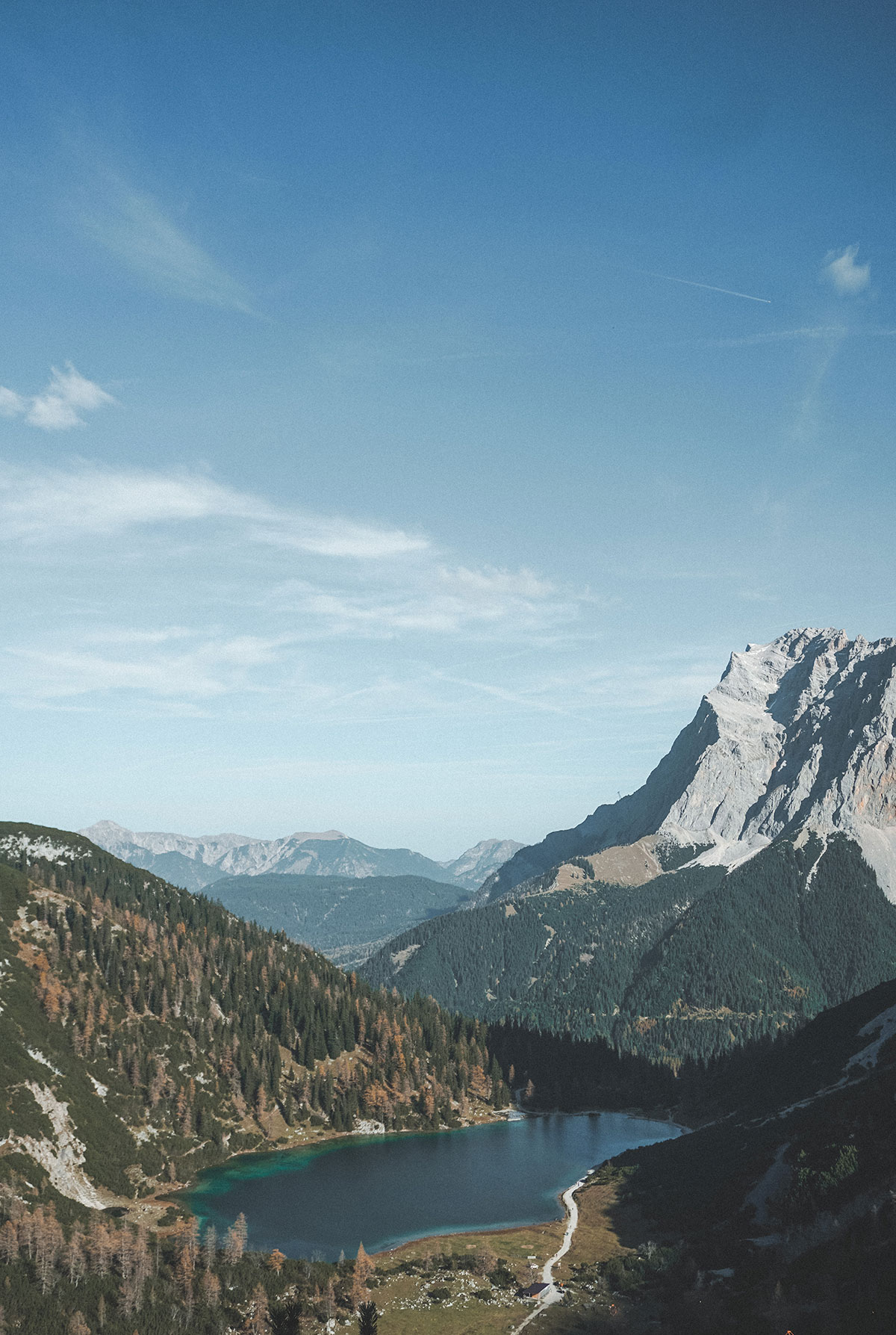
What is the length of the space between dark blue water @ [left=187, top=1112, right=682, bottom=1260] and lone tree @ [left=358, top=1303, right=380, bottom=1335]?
1020 inches

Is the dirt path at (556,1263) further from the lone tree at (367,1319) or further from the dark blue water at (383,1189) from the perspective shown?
the lone tree at (367,1319)

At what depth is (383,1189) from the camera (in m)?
161

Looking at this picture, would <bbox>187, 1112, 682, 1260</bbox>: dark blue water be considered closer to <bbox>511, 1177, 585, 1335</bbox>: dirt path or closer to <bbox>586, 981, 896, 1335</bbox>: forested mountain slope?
<bbox>511, 1177, 585, 1335</bbox>: dirt path

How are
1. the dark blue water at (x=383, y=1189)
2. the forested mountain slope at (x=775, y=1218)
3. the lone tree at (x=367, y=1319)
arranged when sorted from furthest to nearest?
1. the dark blue water at (x=383, y=1189)
2. the lone tree at (x=367, y=1319)
3. the forested mountain slope at (x=775, y=1218)

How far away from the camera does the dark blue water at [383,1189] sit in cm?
13925

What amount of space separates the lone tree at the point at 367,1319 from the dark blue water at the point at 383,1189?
25.9 m

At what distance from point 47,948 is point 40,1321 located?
109m

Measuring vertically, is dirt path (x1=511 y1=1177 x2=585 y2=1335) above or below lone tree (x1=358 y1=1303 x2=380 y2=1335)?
below

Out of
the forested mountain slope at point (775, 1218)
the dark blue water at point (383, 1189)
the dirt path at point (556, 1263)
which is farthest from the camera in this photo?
the dark blue water at point (383, 1189)

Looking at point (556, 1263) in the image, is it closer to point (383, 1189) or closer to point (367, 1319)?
point (367, 1319)

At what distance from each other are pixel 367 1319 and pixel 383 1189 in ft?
215

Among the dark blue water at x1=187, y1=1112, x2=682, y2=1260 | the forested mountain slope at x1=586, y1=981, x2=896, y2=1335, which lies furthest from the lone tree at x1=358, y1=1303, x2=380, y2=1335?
the dark blue water at x1=187, y1=1112, x2=682, y2=1260

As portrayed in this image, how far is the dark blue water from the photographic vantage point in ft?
457

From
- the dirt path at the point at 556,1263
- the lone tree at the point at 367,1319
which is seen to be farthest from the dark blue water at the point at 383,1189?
the lone tree at the point at 367,1319
